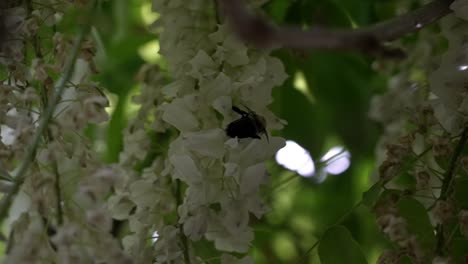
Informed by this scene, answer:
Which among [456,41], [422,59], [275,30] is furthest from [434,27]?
[275,30]

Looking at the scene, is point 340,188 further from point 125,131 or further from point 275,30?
point 275,30

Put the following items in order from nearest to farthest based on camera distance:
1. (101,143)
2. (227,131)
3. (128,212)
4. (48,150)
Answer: (48,150) → (227,131) → (128,212) → (101,143)

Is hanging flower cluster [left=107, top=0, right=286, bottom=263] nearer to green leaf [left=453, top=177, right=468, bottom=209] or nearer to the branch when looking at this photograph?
green leaf [left=453, top=177, right=468, bottom=209]

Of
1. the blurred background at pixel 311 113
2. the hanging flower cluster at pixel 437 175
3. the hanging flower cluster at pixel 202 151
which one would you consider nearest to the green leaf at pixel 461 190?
the hanging flower cluster at pixel 437 175

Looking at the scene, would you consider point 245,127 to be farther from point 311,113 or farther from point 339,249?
point 311,113

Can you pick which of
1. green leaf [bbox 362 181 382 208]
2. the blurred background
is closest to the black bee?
green leaf [bbox 362 181 382 208]

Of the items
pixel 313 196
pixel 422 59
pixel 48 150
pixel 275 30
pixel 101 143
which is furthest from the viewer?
pixel 313 196

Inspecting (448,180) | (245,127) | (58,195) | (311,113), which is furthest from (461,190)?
Result: (311,113)
